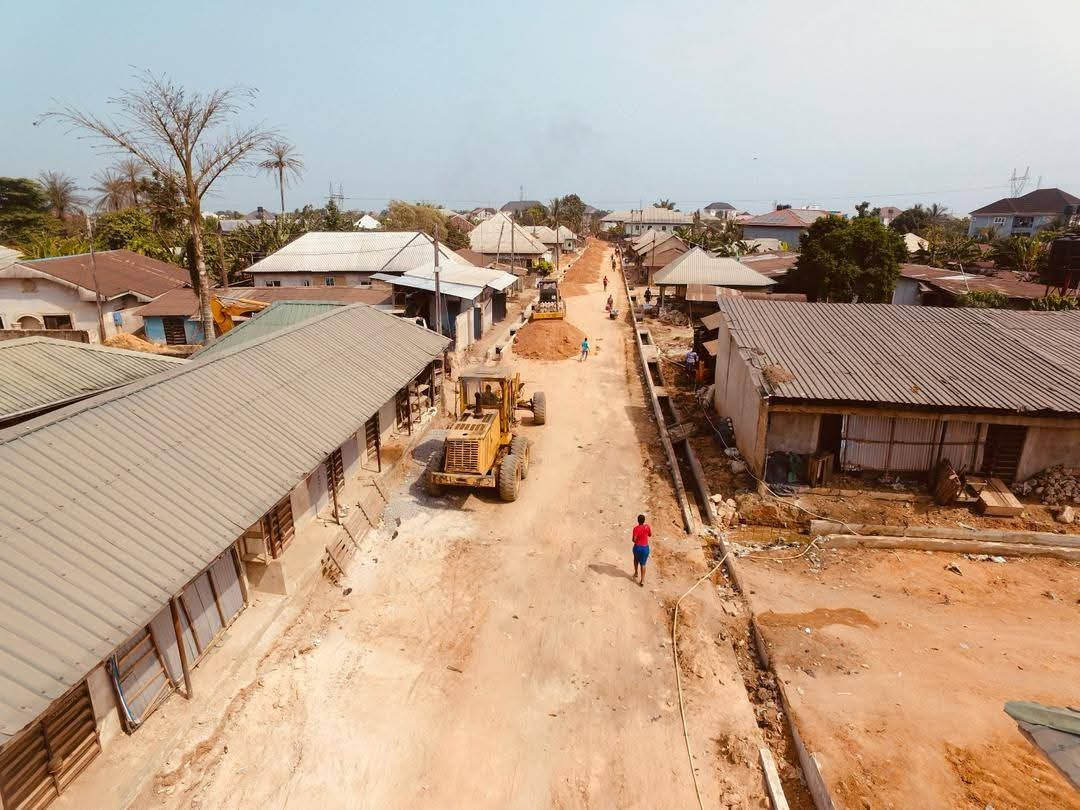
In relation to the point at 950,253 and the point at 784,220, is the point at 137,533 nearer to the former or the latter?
the point at 950,253

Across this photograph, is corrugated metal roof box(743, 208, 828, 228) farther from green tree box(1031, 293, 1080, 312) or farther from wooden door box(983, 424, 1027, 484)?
wooden door box(983, 424, 1027, 484)

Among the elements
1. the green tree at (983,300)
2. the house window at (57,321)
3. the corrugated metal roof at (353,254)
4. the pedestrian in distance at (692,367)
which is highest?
the corrugated metal roof at (353,254)

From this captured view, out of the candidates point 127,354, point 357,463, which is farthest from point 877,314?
point 127,354

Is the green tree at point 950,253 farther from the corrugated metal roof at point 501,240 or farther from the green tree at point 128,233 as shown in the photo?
the green tree at point 128,233

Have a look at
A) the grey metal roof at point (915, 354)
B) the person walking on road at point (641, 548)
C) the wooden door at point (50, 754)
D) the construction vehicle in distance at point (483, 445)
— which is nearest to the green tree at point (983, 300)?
the grey metal roof at point (915, 354)

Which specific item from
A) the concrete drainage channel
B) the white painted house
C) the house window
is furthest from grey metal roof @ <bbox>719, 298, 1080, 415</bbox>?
the house window

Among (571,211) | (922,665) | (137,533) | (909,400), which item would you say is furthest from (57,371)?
(571,211)
